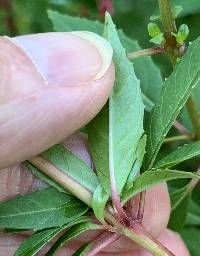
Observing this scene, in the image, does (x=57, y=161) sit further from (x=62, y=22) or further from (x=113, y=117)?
(x=62, y=22)

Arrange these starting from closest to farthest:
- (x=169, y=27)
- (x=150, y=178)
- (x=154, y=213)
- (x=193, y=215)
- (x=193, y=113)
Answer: (x=150, y=178) < (x=169, y=27) < (x=193, y=113) < (x=154, y=213) < (x=193, y=215)

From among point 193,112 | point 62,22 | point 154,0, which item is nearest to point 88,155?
point 193,112

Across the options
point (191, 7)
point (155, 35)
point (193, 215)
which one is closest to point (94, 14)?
point (191, 7)

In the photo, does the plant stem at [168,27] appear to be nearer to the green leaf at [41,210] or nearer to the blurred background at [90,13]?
the green leaf at [41,210]

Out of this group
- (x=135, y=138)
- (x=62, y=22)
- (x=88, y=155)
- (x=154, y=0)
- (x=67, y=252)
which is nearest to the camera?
(x=135, y=138)

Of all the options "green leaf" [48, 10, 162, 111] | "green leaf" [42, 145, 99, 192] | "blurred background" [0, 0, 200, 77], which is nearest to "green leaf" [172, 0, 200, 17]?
"blurred background" [0, 0, 200, 77]

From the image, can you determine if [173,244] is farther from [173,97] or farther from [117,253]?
[173,97]

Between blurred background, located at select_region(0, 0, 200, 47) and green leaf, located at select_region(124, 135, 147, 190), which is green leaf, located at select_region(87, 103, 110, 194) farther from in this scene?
blurred background, located at select_region(0, 0, 200, 47)
